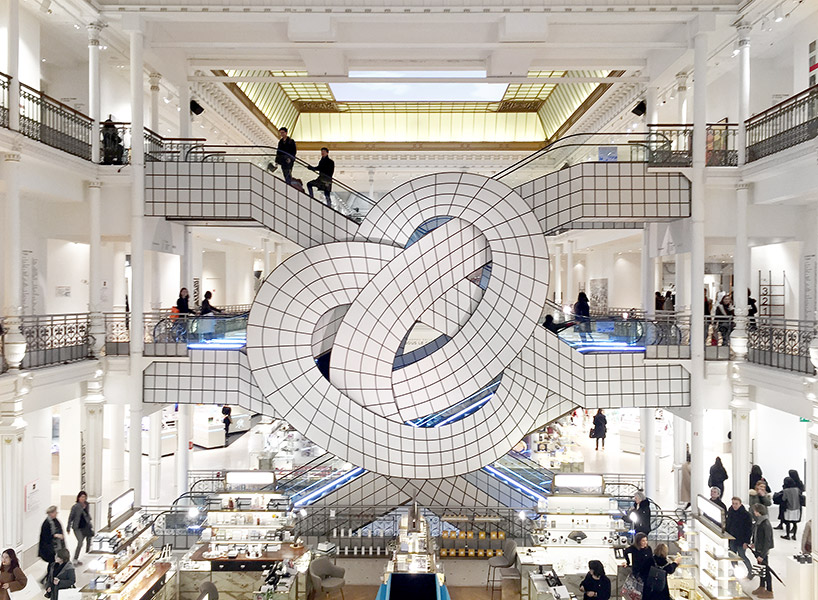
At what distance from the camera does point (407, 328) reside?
10.6m

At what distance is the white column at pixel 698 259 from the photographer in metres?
11.6

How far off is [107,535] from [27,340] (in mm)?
3707

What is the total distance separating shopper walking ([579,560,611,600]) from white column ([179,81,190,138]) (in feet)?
38.1

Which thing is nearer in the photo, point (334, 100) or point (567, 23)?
point (567, 23)

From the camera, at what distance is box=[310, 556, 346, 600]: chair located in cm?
995

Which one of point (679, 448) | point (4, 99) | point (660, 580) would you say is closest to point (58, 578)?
point (4, 99)

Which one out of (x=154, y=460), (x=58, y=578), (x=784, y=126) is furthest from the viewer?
(x=154, y=460)

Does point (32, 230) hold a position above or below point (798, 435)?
above

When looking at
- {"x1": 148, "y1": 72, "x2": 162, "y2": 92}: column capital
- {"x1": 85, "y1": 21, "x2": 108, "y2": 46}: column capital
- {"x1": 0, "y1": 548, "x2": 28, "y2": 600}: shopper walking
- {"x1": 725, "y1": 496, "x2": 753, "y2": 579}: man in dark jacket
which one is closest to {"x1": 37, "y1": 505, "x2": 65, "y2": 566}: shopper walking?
{"x1": 0, "y1": 548, "x2": 28, "y2": 600}: shopper walking

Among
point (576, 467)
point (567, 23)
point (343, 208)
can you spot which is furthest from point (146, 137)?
point (576, 467)

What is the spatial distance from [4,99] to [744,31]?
12604 millimetres

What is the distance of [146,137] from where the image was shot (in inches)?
Answer: 500

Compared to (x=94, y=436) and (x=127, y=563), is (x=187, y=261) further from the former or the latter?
(x=127, y=563)

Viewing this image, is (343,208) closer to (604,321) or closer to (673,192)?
(604,321)
